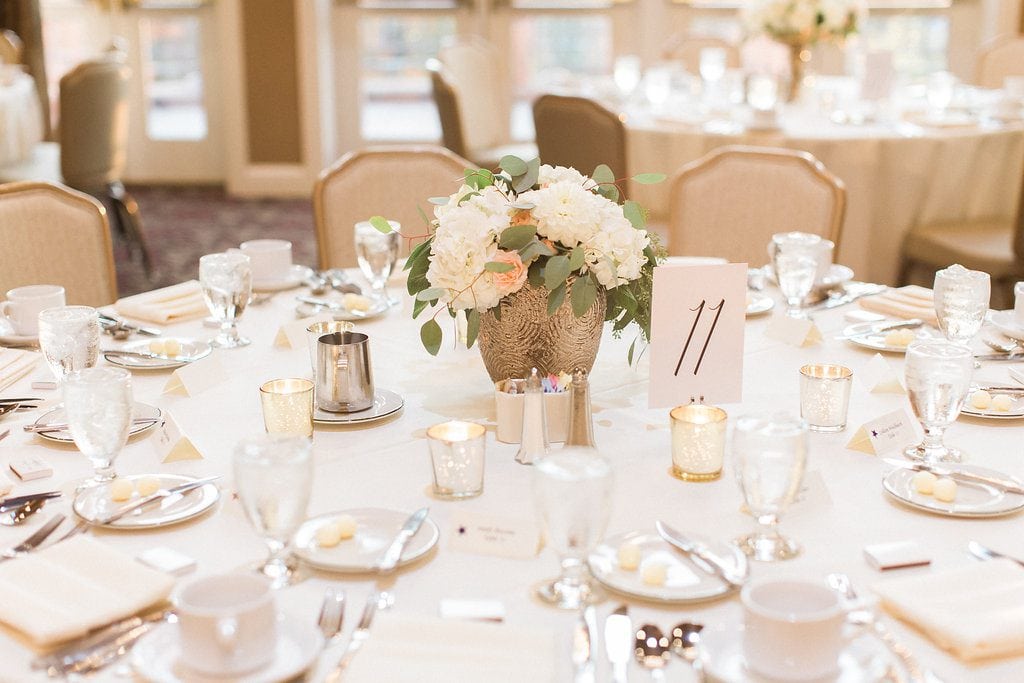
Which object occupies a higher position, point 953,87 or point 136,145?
point 953,87

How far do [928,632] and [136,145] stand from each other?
270 inches

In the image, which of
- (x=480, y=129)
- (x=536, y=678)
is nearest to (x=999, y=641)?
(x=536, y=678)

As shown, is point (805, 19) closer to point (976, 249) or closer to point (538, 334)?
point (976, 249)

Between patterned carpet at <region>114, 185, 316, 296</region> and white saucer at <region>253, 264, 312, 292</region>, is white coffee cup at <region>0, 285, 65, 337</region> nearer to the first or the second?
white saucer at <region>253, 264, 312, 292</region>

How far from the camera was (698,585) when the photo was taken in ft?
3.74

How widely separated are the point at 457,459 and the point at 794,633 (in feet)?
1.67

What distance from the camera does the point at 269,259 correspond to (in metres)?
2.37

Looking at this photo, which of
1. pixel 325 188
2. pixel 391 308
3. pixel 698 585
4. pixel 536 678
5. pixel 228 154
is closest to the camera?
pixel 536 678

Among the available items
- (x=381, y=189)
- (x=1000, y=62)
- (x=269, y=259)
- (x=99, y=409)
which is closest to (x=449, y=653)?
(x=99, y=409)

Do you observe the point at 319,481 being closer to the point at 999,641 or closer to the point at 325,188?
the point at 999,641

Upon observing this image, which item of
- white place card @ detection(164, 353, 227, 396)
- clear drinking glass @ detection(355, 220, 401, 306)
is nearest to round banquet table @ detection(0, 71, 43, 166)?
clear drinking glass @ detection(355, 220, 401, 306)

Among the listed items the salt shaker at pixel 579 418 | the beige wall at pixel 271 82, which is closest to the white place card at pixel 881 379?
the salt shaker at pixel 579 418

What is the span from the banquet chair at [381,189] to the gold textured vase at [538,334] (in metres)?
1.34

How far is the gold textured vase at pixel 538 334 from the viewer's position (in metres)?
1.60
